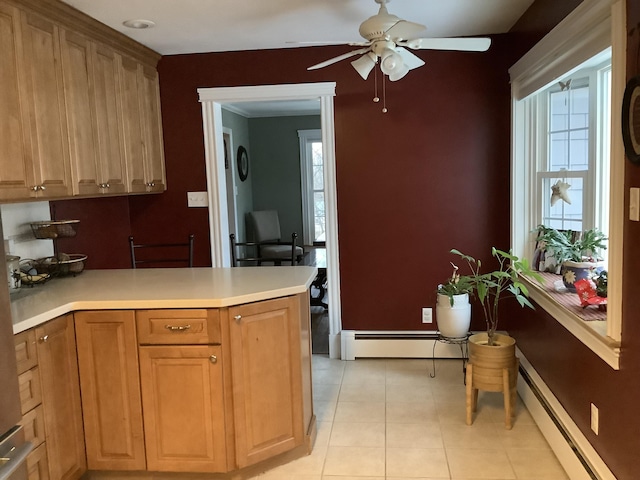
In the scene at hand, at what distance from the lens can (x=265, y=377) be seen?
2.51 m

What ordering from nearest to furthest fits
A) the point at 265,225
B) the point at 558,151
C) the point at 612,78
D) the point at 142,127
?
the point at 612,78 < the point at 558,151 < the point at 142,127 < the point at 265,225

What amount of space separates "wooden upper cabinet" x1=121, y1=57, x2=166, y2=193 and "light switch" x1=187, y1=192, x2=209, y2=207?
0.21 metres

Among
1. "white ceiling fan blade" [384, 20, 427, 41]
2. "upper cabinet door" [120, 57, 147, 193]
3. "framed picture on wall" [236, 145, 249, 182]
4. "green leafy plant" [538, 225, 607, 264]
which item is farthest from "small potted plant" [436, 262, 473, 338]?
"framed picture on wall" [236, 145, 249, 182]

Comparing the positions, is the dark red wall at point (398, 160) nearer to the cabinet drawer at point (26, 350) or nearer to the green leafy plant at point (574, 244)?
the green leafy plant at point (574, 244)

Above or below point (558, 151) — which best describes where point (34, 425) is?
below

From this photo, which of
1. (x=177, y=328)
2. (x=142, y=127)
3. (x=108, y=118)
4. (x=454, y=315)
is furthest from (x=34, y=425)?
(x=454, y=315)

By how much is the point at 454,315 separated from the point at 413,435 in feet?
2.79

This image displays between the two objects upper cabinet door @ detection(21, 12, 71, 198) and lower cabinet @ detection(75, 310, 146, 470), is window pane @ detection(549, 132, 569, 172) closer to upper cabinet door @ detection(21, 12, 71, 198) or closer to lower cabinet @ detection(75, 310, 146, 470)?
lower cabinet @ detection(75, 310, 146, 470)

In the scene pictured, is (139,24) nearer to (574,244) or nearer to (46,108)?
(46,108)

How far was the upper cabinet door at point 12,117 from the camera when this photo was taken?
7.82 ft

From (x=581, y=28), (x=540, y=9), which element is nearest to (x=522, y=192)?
(x=540, y=9)

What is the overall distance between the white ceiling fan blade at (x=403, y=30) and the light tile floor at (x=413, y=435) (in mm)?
2011

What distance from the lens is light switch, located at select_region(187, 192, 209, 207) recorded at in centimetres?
405

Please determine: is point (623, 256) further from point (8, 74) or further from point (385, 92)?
point (8, 74)
